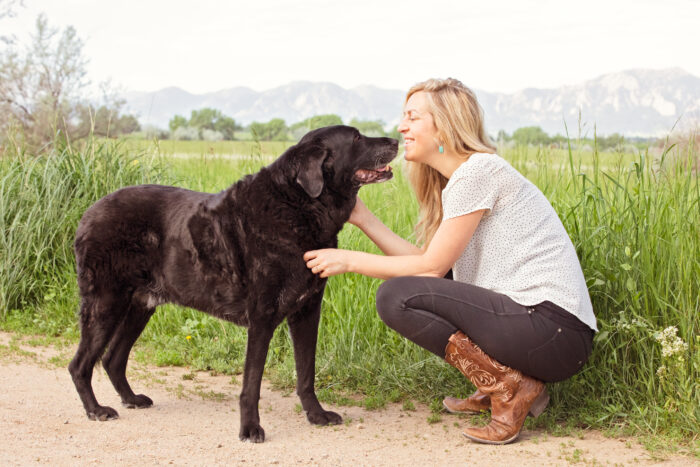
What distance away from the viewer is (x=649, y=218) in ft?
12.0

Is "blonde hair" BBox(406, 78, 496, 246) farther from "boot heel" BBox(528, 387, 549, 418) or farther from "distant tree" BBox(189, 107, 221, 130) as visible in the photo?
"distant tree" BBox(189, 107, 221, 130)

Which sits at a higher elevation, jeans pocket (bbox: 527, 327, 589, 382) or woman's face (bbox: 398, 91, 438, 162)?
woman's face (bbox: 398, 91, 438, 162)

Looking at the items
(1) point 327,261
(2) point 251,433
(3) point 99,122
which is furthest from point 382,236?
(3) point 99,122

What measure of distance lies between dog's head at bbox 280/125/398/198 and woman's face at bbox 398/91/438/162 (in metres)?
0.13

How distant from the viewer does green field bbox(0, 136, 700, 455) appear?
3324 millimetres

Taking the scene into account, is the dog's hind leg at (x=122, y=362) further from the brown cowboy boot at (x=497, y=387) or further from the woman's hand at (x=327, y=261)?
the brown cowboy boot at (x=497, y=387)

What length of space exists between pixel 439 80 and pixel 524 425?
5.96 feet

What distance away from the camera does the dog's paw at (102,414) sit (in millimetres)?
3479

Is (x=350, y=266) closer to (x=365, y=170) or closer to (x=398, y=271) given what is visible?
(x=398, y=271)

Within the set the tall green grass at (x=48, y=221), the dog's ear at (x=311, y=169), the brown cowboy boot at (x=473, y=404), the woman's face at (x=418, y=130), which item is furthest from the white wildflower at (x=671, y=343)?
the tall green grass at (x=48, y=221)

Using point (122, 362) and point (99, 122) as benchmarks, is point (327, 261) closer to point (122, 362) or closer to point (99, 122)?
point (122, 362)

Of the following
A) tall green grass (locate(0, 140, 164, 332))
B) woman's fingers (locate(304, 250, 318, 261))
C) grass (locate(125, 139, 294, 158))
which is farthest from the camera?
grass (locate(125, 139, 294, 158))

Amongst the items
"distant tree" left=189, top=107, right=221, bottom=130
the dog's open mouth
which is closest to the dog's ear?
the dog's open mouth

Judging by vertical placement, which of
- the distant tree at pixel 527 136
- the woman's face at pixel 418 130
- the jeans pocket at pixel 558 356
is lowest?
the jeans pocket at pixel 558 356
